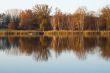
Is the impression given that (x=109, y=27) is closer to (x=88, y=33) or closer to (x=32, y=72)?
(x=88, y=33)

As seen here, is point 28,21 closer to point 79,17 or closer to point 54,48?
point 79,17

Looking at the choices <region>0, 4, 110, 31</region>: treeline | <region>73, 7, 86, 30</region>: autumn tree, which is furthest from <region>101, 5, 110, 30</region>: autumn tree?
<region>73, 7, 86, 30</region>: autumn tree

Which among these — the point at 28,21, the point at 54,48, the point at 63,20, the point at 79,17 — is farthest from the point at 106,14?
the point at 54,48

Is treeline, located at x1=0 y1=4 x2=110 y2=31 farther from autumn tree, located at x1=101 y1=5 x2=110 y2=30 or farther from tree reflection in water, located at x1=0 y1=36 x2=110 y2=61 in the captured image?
tree reflection in water, located at x1=0 y1=36 x2=110 y2=61

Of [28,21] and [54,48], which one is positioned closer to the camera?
[54,48]

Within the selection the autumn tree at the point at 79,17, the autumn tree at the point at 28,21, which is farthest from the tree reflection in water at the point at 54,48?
the autumn tree at the point at 28,21

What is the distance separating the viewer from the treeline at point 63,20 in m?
54.2

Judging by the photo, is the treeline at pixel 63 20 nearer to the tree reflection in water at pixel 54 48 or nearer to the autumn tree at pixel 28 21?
the autumn tree at pixel 28 21

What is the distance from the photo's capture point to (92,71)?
38.5ft

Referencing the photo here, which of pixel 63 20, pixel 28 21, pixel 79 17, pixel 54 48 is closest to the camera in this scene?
pixel 54 48

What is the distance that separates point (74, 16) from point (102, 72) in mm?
44009

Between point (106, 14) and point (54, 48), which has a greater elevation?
point (106, 14)

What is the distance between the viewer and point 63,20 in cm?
5659

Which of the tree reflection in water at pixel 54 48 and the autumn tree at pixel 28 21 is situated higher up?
the autumn tree at pixel 28 21
